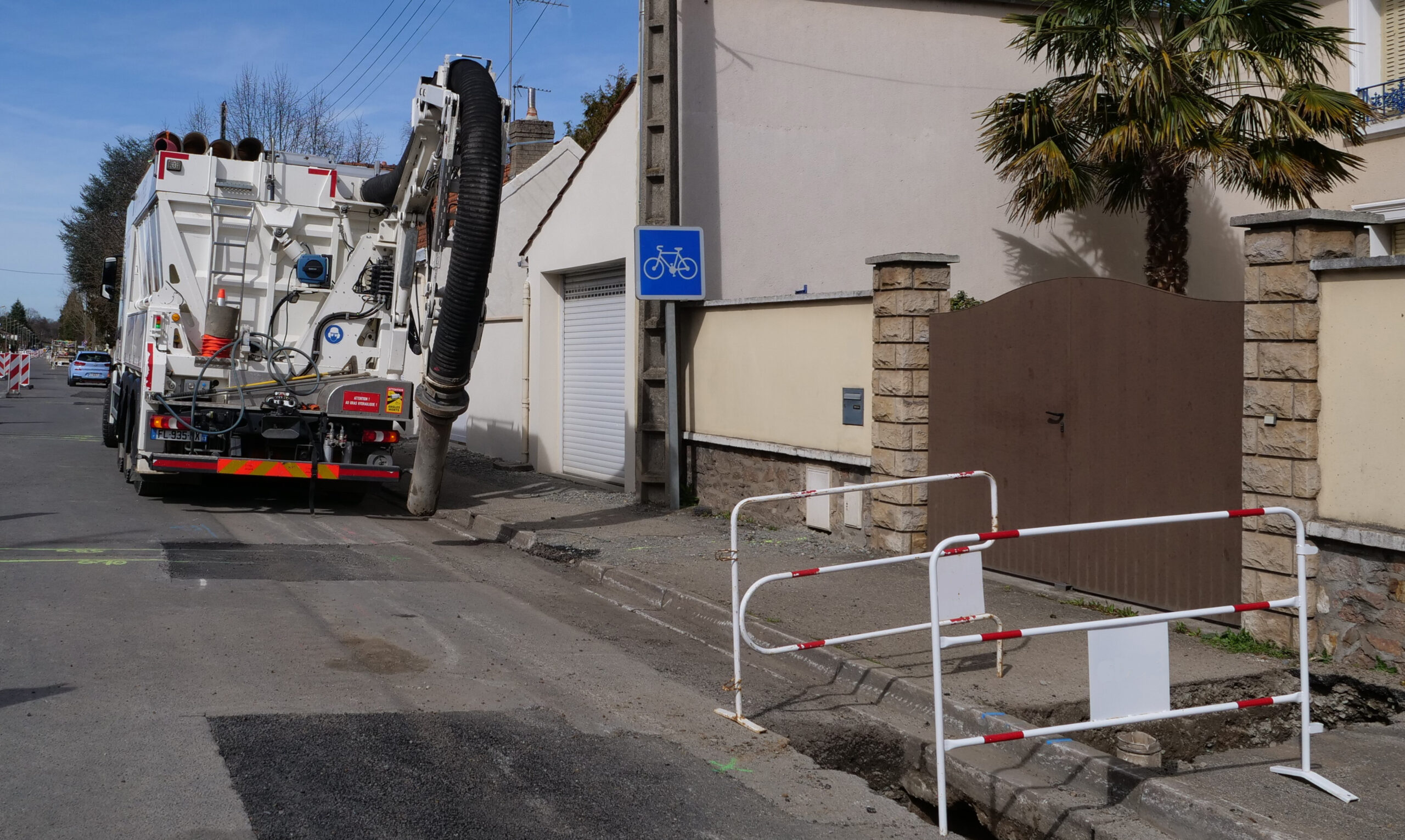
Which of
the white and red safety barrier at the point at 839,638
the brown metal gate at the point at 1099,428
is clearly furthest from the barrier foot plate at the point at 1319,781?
the brown metal gate at the point at 1099,428

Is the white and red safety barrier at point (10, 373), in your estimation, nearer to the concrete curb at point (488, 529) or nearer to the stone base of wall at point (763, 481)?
the concrete curb at point (488, 529)

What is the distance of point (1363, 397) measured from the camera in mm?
6328

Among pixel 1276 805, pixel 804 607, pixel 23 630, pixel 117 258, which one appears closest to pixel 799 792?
pixel 1276 805

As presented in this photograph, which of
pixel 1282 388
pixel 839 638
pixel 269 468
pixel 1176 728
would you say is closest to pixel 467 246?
pixel 269 468

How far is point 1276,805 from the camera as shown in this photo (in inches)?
175

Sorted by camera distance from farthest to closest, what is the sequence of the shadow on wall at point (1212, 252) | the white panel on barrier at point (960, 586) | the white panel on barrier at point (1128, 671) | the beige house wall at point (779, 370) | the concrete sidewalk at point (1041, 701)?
the shadow on wall at point (1212, 252), the beige house wall at point (779, 370), the white panel on barrier at point (960, 586), the white panel on barrier at point (1128, 671), the concrete sidewalk at point (1041, 701)

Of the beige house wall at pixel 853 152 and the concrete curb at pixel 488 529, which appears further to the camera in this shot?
the beige house wall at pixel 853 152

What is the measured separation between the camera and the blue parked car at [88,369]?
4484 centimetres

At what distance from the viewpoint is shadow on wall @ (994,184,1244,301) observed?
49.0ft

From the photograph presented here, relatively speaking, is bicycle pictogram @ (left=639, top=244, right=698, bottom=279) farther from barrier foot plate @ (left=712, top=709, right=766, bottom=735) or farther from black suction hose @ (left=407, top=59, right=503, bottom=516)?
barrier foot plate @ (left=712, top=709, right=766, bottom=735)

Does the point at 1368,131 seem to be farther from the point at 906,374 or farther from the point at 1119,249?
the point at 906,374

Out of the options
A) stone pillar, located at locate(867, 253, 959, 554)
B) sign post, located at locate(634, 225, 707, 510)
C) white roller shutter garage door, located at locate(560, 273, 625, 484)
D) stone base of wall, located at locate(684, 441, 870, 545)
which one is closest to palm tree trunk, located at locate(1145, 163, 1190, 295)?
stone pillar, located at locate(867, 253, 959, 554)

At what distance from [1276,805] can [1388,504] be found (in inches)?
98.0

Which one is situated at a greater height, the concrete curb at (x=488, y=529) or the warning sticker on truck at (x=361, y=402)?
the warning sticker on truck at (x=361, y=402)
